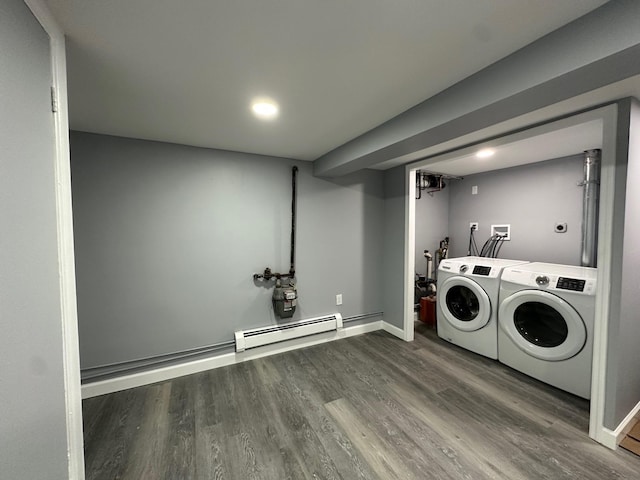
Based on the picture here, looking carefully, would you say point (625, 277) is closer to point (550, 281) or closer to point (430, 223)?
point (550, 281)

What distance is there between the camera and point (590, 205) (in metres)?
2.38

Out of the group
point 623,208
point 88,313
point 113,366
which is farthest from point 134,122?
point 623,208

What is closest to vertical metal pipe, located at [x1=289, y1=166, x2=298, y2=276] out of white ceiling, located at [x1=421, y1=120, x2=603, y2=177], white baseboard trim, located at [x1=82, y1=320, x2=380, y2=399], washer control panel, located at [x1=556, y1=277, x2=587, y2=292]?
white baseboard trim, located at [x1=82, y1=320, x2=380, y2=399]

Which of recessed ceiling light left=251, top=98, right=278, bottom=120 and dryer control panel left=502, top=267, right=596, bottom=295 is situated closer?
recessed ceiling light left=251, top=98, right=278, bottom=120

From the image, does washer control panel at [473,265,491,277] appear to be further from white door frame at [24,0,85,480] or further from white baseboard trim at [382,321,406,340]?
white door frame at [24,0,85,480]

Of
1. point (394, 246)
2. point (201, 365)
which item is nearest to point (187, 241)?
point (201, 365)

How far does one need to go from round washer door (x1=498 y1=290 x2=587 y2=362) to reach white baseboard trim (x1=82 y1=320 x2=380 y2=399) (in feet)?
4.93

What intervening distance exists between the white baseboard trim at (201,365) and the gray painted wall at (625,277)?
2052 mm

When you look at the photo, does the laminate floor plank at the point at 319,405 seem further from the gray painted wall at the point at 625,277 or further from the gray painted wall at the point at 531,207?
the gray painted wall at the point at 531,207

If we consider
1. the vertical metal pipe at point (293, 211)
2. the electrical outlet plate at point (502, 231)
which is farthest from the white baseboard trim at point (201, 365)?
the electrical outlet plate at point (502, 231)

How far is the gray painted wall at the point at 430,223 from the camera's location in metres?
3.58

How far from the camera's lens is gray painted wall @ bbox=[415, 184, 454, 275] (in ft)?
11.8

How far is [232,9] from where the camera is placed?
869mm

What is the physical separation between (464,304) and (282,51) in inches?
112
